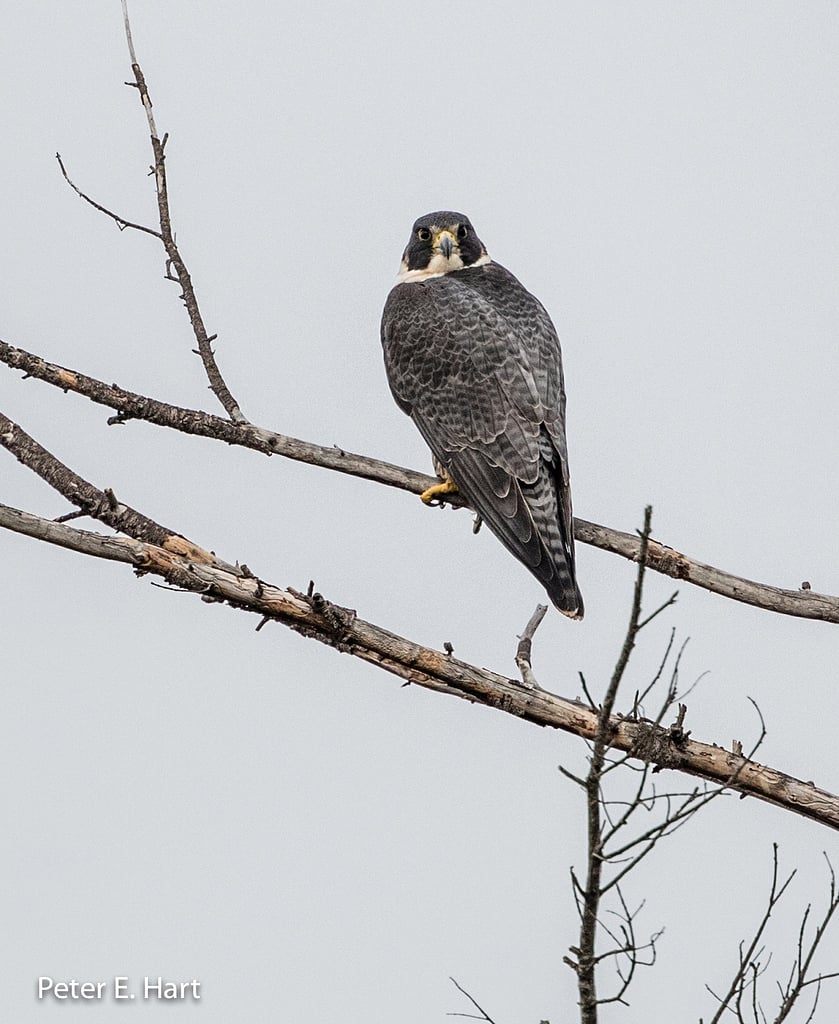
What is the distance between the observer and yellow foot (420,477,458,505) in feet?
20.0

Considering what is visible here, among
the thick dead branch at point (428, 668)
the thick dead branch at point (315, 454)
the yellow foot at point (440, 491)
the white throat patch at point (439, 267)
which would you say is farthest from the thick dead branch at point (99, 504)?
the white throat patch at point (439, 267)

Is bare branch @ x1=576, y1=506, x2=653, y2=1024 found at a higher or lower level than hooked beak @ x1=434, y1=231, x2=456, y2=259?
lower

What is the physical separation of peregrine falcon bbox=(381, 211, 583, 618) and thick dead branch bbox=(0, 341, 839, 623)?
0.32 metres

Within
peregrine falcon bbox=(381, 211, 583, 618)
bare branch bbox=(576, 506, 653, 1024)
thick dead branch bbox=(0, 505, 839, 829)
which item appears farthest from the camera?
peregrine falcon bbox=(381, 211, 583, 618)

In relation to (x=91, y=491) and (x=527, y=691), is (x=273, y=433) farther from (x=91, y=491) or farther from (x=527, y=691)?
(x=527, y=691)

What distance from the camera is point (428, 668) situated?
459cm

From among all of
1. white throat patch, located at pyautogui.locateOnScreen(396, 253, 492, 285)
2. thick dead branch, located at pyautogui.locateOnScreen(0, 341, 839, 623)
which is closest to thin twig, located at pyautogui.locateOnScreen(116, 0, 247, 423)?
thick dead branch, located at pyautogui.locateOnScreen(0, 341, 839, 623)

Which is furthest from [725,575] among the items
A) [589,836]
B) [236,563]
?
[589,836]

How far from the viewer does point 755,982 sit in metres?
4.02

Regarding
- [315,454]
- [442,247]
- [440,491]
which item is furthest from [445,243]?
[315,454]

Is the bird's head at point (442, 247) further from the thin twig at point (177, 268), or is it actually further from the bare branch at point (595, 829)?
the bare branch at point (595, 829)

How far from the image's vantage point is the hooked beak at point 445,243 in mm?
7199

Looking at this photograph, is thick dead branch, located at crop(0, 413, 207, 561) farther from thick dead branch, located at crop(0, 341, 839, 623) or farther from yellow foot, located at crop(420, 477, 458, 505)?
yellow foot, located at crop(420, 477, 458, 505)

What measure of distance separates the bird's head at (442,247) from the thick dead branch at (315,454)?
177cm
